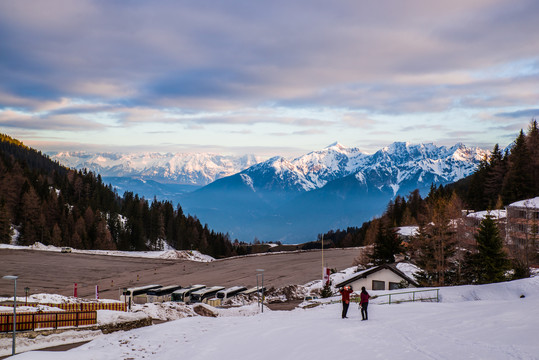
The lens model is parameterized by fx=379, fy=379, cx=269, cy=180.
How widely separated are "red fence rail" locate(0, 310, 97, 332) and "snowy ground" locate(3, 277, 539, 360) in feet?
7.83

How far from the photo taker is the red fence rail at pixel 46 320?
87.2 ft

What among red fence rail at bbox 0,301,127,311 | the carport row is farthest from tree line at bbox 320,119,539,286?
red fence rail at bbox 0,301,127,311

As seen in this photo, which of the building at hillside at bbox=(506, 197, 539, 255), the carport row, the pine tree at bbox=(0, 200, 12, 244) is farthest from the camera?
the pine tree at bbox=(0, 200, 12, 244)

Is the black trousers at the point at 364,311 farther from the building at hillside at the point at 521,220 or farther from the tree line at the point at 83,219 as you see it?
the tree line at the point at 83,219

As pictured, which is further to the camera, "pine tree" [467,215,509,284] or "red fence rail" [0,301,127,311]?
"pine tree" [467,215,509,284]

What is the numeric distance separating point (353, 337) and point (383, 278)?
33.9 m

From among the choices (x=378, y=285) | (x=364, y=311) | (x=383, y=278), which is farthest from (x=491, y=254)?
(x=364, y=311)

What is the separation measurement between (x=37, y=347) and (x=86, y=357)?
23.4 ft

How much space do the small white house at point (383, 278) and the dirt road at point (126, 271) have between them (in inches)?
840

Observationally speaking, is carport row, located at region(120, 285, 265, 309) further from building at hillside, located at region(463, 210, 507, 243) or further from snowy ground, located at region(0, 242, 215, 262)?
snowy ground, located at region(0, 242, 215, 262)

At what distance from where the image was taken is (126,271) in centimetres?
8106

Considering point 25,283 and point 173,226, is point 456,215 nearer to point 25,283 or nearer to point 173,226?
point 25,283

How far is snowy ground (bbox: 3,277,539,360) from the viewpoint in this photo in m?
16.9

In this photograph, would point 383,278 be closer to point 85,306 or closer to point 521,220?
point 521,220
